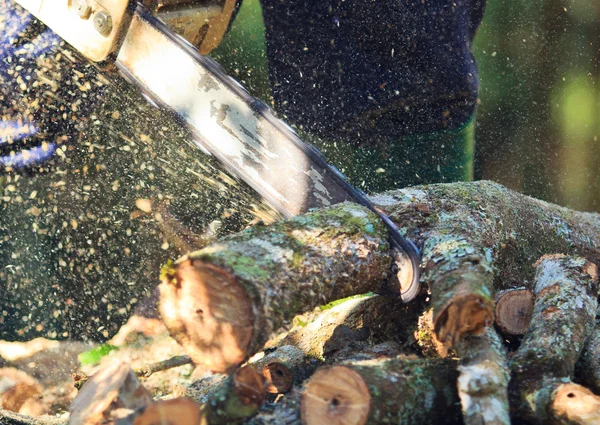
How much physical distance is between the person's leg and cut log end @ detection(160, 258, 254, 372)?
7.24 ft

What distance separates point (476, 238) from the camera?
2023 mm

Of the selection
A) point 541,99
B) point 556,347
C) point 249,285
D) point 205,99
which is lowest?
point 249,285

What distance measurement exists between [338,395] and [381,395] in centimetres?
10

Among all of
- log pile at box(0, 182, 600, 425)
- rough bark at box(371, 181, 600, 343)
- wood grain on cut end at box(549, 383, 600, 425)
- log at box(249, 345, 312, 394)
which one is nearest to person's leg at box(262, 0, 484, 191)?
rough bark at box(371, 181, 600, 343)

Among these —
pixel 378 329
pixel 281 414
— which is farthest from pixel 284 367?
pixel 378 329

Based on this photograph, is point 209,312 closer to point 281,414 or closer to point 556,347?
point 281,414

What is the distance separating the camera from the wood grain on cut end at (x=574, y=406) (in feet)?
4.32

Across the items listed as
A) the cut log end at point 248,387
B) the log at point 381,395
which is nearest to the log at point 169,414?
the cut log end at point 248,387

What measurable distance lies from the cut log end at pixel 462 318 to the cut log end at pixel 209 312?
1.43 feet

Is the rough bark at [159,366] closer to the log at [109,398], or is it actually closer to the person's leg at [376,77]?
the log at [109,398]

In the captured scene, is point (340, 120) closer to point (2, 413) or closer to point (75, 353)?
point (75, 353)

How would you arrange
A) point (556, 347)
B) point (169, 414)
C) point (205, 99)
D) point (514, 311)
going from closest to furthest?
1. point (169, 414)
2. point (556, 347)
3. point (514, 311)
4. point (205, 99)

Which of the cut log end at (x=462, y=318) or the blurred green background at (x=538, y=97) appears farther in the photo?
the blurred green background at (x=538, y=97)

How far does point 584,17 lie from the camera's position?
5242 mm
